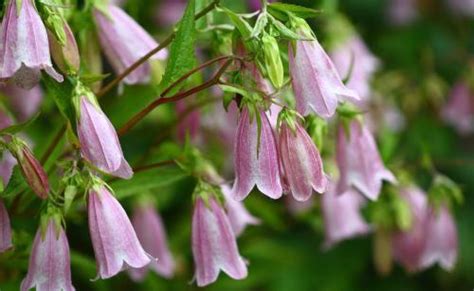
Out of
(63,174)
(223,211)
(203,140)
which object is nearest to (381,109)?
(203,140)

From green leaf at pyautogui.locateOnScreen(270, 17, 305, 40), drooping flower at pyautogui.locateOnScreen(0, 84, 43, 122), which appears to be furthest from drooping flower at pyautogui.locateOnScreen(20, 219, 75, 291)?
drooping flower at pyautogui.locateOnScreen(0, 84, 43, 122)

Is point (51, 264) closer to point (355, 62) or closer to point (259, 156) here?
point (259, 156)

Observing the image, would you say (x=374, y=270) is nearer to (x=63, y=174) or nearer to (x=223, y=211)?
(x=223, y=211)

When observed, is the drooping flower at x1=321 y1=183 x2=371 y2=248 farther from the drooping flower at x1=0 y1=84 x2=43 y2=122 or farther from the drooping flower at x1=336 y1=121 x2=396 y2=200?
the drooping flower at x1=0 y1=84 x2=43 y2=122

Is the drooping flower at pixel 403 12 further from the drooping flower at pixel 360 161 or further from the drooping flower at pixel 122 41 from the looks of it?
the drooping flower at pixel 122 41

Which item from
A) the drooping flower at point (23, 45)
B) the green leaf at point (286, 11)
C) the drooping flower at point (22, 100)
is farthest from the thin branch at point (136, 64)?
the drooping flower at point (22, 100)

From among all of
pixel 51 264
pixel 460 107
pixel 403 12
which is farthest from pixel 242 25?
pixel 403 12
